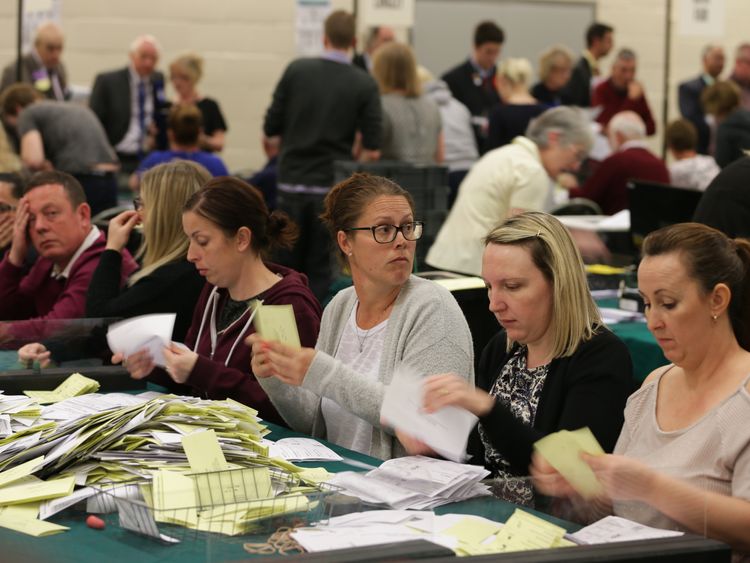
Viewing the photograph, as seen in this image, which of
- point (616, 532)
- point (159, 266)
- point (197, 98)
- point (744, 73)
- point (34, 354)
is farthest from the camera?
point (744, 73)

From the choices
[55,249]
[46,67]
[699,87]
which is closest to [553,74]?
[699,87]

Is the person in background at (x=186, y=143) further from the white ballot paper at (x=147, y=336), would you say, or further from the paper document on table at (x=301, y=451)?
the paper document on table at (x=301, y=451)

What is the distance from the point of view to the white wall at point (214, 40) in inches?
411

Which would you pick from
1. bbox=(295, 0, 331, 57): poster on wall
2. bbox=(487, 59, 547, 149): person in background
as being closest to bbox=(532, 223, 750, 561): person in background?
bbox=(487, 59, 547, 149): person in background

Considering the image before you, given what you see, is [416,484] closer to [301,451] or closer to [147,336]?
[301,451]

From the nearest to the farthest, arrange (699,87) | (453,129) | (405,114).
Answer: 1. (405,114)
2. (453,129)
3. (699,87)

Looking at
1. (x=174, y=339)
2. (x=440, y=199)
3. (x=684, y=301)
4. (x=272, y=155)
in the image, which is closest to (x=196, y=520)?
(x=684, y=301)

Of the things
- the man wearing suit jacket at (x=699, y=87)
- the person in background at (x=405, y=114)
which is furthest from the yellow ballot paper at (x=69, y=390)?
the man wearing suit jacket at (x=699, y=87)

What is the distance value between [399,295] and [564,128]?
286cm

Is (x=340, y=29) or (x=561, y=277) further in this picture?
(x=340, y=29)

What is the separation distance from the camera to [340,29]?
7281 millimetres

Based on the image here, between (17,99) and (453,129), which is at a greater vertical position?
(17,99)

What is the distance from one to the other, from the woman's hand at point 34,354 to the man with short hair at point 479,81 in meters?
6.18

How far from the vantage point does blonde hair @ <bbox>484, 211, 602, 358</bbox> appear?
115 inches
